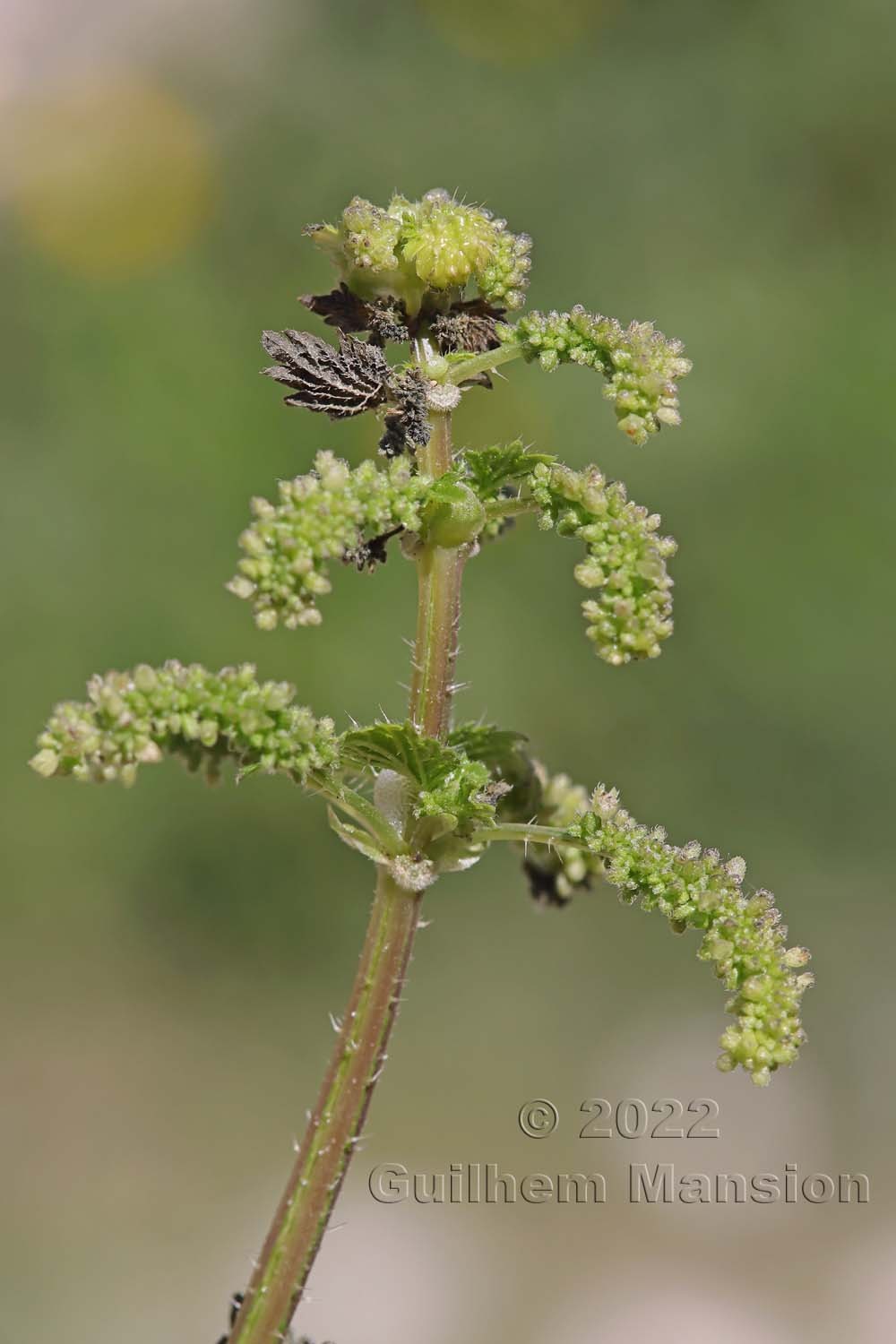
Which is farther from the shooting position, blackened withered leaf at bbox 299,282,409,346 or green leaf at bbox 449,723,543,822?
green leaf at bbox 449,723,543,822

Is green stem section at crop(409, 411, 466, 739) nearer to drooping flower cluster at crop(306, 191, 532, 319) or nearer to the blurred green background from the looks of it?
drooping flower cluster at crop(306, 191, 532, 319)

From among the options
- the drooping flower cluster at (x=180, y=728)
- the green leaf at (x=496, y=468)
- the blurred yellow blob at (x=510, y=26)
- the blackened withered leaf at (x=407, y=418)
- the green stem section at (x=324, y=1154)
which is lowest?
the green stem section at (x=324, y=1154)

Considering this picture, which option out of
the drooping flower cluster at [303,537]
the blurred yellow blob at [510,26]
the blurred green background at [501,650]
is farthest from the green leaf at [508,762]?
the blurred yellow blob at [510,26]

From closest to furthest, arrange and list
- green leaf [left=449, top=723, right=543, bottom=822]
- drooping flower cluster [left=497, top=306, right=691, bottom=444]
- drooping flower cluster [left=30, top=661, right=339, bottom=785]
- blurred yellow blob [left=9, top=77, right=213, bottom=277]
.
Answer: drooping flower cluster [left=30, top=661, right=339, bottom=785] < drooping flower cluster [left=497, top=306, right=691, bottom=444] < green leaf [left=449, top=723, right=543, bottom=822] < blurred yellow blob [left=9, top=77, right=213, bottom=277]

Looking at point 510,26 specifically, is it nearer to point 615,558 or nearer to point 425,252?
point 425,252

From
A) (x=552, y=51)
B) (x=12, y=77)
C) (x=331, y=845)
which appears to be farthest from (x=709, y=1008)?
(x=12, y=77)

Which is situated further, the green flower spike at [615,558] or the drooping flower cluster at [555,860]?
the drooping flower cluster at [555,860]

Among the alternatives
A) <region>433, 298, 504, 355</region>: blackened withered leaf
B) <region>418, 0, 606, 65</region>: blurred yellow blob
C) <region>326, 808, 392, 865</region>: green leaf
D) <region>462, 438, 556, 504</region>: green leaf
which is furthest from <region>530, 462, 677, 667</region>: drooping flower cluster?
<region>418, 0, 606, 65</region>: blurred yellow blob

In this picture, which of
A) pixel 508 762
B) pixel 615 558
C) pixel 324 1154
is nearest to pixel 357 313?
pixel 615 558

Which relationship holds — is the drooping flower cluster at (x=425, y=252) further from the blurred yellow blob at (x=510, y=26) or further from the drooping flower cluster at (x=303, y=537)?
the blurred yellow blob at (x=510, y=26)
